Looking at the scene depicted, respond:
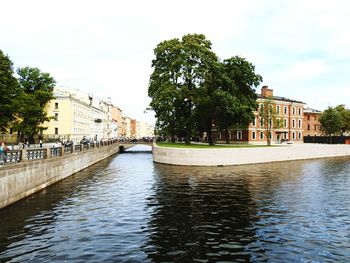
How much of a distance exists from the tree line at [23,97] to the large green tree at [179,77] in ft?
82.8

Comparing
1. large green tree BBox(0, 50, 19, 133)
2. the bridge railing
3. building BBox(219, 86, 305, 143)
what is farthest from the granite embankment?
large green tree BBox(0, 50, 19, 133)

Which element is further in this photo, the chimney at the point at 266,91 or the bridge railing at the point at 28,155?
the chimney at the point at 266,91

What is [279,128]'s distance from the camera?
272ft

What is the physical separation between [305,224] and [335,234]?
1665mm

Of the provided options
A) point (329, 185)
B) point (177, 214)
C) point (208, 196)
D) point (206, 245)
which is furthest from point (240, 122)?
point (206, 245)

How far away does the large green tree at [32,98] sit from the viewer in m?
65.8

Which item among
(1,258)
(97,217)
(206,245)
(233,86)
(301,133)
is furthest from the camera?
(301,133)

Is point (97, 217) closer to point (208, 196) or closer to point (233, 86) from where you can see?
point (208, 196)

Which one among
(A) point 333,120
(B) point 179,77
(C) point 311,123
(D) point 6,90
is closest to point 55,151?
(B) point 179,77

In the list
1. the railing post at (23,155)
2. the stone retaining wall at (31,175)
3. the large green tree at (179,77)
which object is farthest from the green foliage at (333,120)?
the railing post at (23,155)

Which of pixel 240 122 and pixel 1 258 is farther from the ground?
pixel 240 122

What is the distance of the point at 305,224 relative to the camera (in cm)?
1495

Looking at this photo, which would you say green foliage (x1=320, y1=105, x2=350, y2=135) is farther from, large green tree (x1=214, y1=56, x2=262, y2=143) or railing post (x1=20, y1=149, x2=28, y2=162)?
railing post (x1=20, y1=149, x2=28, y2=162)

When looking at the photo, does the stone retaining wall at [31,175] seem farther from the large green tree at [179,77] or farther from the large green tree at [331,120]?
the large green tree at [331,120]
